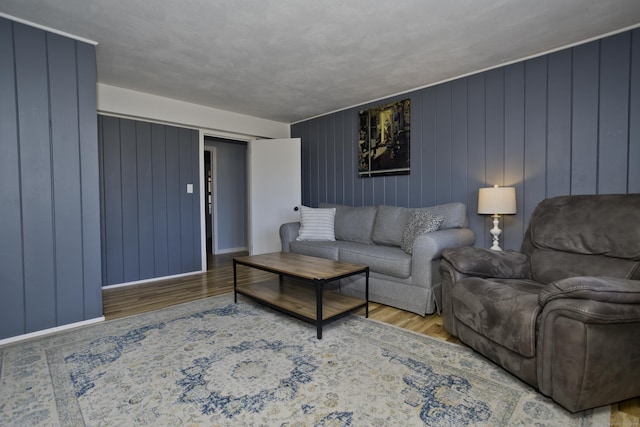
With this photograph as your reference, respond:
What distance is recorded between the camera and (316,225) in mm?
3824

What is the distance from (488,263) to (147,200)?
3793 millimetres

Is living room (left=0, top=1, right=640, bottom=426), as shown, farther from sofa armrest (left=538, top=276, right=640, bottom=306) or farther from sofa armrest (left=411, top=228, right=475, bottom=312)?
sofa armrest (left=538, top=276, right=640, bottom=306)

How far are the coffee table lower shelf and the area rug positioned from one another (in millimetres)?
146

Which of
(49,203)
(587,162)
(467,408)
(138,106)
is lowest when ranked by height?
(467,408)

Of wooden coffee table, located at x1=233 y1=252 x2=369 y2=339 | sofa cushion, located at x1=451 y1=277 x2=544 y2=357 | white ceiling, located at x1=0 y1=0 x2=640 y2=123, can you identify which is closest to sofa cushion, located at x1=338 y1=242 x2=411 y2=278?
wooden coffee table, located at x1=233 y1=252 x2=369 y2=339

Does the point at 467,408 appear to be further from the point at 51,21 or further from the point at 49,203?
the point at 51,21

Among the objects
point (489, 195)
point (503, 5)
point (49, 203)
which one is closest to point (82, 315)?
point (49, 203)

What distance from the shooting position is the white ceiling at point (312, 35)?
79.7 inches

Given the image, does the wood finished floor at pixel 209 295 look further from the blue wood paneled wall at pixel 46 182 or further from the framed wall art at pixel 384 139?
the framed wall art at pixel 384 139

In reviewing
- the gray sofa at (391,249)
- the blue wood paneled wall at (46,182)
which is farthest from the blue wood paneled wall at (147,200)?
the gray sofa at (391,249)

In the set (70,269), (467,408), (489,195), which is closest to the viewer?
(467,408)

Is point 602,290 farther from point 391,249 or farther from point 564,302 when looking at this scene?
point 391,249

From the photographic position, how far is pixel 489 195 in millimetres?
2682

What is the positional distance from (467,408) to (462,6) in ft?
7.78
